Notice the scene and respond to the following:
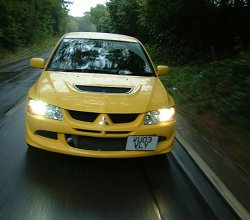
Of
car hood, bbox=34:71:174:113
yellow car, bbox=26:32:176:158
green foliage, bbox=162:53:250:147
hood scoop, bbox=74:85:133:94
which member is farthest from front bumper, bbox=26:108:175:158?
green foliage, bbox=162:53:250:147

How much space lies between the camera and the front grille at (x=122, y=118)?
4414mm

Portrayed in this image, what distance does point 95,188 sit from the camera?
420 cm

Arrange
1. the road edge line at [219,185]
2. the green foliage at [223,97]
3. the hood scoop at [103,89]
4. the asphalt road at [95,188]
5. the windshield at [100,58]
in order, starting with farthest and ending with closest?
the green foliage at [223,97] → the windshield at [100,58] → the hood scoop at [103,89] → the road edge line at [219,185] → the asphalt road at [95,188]

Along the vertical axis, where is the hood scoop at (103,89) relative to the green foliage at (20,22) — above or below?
above

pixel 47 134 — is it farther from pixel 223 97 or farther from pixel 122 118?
pixel 223 97

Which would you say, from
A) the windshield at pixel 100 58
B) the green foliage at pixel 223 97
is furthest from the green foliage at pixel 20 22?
the windshield at pixel 100 58

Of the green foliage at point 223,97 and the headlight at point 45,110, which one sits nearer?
the headlight at point 45,110

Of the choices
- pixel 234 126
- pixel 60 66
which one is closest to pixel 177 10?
pixel 234 126

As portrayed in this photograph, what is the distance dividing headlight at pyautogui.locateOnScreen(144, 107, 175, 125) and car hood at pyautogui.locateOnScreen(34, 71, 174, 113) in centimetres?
6

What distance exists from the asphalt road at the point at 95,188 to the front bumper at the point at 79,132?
28 cm

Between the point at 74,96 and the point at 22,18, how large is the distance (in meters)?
29.2

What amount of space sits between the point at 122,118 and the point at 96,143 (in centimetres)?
40

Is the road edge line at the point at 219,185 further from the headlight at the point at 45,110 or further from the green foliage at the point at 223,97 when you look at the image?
the headlight at the point at 45,110

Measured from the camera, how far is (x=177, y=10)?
15648mm
